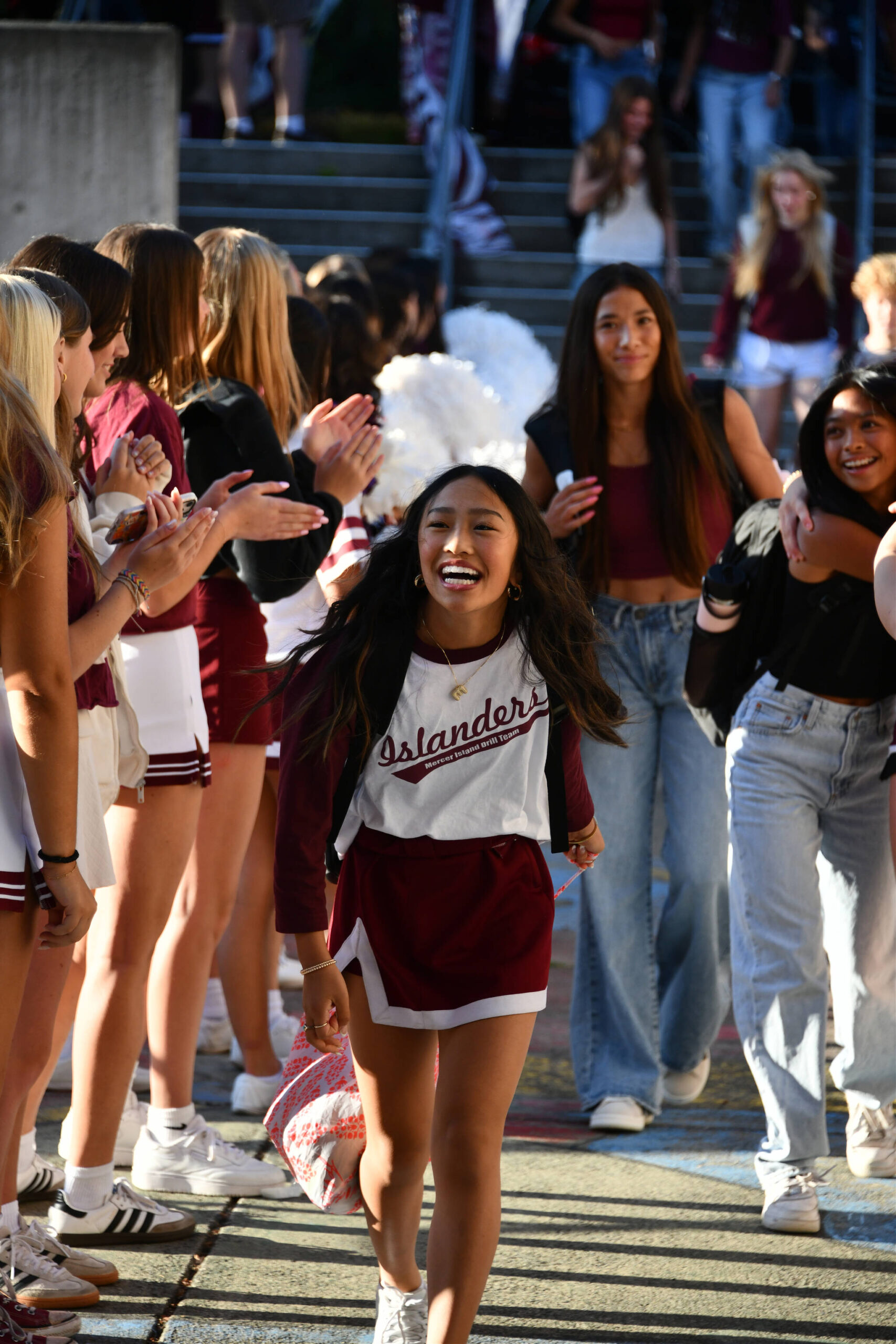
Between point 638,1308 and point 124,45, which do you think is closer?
point 638,1308

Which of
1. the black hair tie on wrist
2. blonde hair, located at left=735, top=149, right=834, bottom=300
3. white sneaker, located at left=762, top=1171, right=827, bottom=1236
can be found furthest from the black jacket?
blonde hair, located at left=735, top=149, right=834, bottom=300

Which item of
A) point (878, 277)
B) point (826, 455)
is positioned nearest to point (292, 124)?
point (878, 277)

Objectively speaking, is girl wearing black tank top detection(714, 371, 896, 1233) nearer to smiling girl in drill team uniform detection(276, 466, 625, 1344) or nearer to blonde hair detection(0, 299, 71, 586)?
smiling girl in drill team uniform detection(276, 466, 625, 1344)

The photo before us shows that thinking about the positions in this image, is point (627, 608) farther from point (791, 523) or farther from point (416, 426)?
point (416, 426)

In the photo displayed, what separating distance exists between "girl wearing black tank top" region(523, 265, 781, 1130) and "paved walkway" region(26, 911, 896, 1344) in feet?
0.89

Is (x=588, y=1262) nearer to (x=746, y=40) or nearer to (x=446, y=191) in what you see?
(x=446, y=191)

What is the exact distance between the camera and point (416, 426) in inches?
213

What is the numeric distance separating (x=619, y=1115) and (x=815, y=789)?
106 centimetres

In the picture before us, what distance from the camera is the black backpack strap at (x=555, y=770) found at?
295cm

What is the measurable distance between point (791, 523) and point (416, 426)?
205 centimetres

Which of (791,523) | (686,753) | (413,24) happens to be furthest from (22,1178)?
(413,24)

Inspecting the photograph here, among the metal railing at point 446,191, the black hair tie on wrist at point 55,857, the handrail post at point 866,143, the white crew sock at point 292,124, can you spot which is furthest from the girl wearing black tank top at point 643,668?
the white crew sock at point 292,124

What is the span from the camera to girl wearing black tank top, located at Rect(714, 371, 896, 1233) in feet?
11.8

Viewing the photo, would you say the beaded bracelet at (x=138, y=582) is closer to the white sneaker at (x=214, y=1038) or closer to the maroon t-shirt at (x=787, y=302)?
the white sneaker at (x=214, y=1038)
